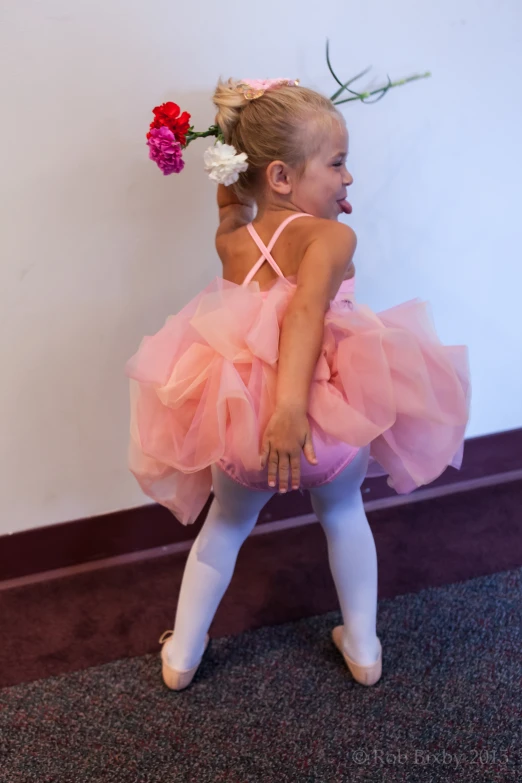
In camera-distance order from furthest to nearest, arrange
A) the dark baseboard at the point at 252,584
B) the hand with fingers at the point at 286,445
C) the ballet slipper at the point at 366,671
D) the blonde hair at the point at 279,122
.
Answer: the dark baseboard at the point at 252,584 → the ballet slipper at the point at 366,671 → the blonde hair at the point at 279,122 → the hand with fingers at the point at 286,445

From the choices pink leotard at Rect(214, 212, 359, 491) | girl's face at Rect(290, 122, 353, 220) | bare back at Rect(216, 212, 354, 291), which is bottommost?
pink leotard at Rect(214, 212, 359, 491)

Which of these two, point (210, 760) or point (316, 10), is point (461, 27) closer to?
point (316, 10)

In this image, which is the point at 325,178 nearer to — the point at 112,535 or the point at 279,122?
the point at 279,122

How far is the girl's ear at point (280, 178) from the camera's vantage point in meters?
0.96

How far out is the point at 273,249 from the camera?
0.96 m

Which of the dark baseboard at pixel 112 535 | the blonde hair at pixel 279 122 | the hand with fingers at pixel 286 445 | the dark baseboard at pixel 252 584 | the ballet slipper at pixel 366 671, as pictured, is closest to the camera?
the hand with fingers at pixel 286 445

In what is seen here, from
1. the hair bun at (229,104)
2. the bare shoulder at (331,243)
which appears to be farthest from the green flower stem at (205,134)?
the bare shoulder at (331,243)

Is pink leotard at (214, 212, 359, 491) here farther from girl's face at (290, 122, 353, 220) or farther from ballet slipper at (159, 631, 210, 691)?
ballet slipper at (159, 631, 210, 691)

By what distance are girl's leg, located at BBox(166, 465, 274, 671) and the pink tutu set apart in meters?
0.14

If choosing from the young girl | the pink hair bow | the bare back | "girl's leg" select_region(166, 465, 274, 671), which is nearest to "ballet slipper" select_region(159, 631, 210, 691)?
"girl's leg" select_region(166, 465, 274, 671)

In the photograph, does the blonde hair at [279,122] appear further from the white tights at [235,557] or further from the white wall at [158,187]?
the white tights at [235,557]

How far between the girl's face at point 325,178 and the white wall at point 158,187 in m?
0.30

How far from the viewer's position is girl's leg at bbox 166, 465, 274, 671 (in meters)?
1.04

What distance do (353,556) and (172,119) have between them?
0.75 metres
